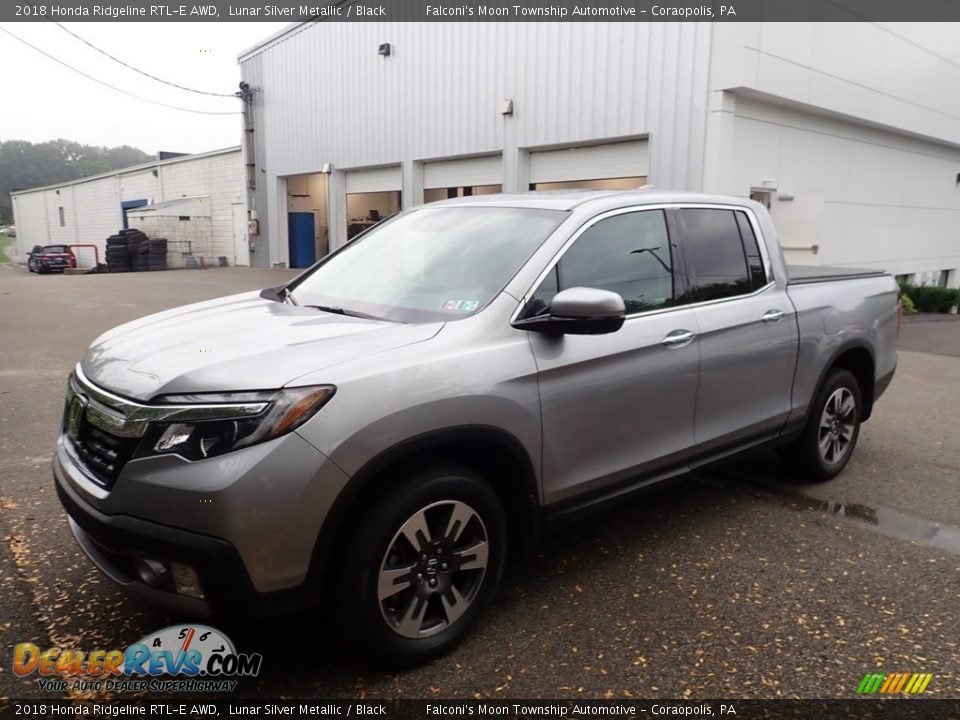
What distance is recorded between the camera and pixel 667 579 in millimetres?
3354

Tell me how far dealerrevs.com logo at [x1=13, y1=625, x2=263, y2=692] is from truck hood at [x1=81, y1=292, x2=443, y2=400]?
0.96m

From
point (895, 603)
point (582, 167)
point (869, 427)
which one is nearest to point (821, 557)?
point (895, 603)

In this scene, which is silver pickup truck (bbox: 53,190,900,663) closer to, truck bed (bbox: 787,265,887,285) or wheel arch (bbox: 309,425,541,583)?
wheel arch (bbox: 309,425,541,583)

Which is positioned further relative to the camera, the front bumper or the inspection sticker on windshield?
the inspection sticker on windshield

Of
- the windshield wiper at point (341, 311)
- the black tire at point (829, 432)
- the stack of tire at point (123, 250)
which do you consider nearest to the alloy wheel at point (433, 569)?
the windshield wiper at point (341, 311)

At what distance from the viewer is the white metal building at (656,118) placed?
40.5ft

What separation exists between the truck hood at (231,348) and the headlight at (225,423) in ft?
→ 0.14

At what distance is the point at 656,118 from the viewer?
1262 centimetres

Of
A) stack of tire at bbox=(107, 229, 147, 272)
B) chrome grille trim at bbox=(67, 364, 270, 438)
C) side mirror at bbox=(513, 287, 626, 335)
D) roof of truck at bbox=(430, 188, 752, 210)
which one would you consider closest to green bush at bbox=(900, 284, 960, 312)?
Result: roof of truck at bbox=(430, 188, 752, 210)

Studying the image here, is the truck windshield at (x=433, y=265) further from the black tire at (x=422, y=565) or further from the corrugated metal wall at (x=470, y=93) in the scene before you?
the corrugated metal wall at (x=470, y=93)

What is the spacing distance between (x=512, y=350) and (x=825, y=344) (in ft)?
8.06

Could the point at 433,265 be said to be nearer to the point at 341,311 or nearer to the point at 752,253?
the point at 341,311

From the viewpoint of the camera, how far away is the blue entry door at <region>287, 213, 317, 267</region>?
25.6m

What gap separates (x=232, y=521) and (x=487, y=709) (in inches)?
43.0
